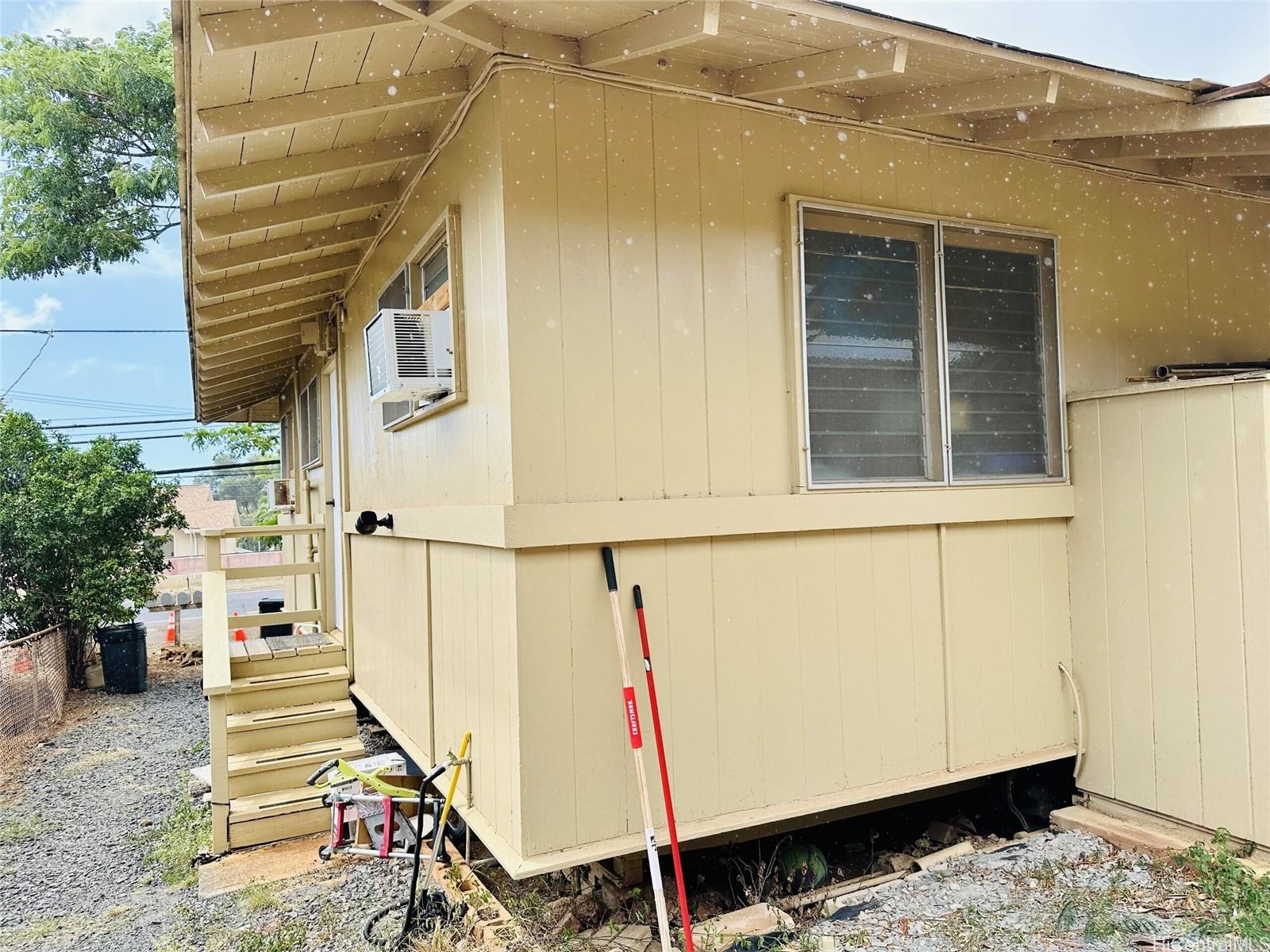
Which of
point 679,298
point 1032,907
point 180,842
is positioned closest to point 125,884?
point 180,842

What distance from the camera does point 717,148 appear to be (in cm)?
332

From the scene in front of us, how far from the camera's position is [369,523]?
4504 millimetres

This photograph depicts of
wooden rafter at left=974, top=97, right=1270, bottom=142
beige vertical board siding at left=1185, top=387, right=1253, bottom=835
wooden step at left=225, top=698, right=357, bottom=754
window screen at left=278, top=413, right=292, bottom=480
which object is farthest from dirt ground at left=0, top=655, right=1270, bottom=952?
window screen at left=278, top=413, right=292, bottom=480

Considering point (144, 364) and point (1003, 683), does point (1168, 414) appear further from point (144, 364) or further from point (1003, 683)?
point (144, 364)

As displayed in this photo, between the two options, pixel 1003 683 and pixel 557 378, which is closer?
pixel 557 378

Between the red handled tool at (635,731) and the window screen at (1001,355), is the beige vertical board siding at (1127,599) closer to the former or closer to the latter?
the window screen at (1001,355)

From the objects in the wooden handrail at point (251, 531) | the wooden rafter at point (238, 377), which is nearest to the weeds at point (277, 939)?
the wooden handrail at point (251, 531)

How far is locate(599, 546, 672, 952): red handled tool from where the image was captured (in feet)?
9.16

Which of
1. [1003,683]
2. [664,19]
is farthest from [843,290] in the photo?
[1003,683]

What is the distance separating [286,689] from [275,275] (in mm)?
2661

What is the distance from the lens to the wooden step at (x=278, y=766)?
4.57 metres

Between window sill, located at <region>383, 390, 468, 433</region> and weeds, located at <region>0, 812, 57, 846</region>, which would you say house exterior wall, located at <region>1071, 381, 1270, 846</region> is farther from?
weeds, located at <region>0, 812, 57, 846</region>

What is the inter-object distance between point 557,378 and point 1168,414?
8.45 feet

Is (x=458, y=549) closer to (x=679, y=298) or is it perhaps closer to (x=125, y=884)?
(x=679, y=298)
